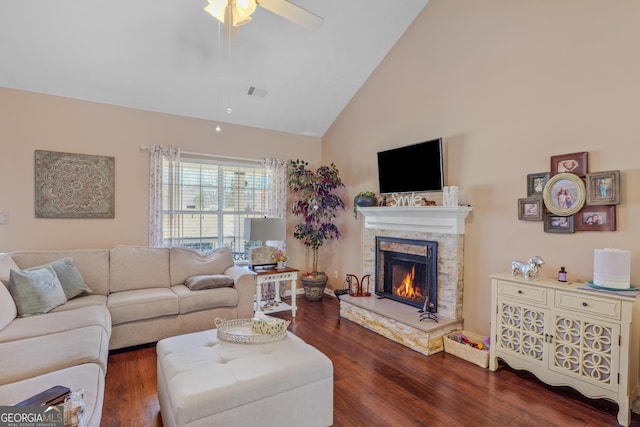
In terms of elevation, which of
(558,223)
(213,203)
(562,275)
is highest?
(213,203)

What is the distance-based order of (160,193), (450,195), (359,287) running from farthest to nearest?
(359,287)
(160,193)
(450,195)

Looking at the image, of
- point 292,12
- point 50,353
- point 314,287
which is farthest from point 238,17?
point 314,287

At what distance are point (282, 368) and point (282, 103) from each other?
147 inches

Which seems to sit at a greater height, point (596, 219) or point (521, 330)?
point (596, 219)

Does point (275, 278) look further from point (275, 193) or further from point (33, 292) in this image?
point (33, 292)

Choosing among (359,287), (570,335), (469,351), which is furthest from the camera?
(359,287)

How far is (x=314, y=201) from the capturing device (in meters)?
4.69

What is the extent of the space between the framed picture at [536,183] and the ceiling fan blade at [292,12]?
224 centimetres

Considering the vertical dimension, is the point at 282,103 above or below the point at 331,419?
above

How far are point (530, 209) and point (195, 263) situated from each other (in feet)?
11.9

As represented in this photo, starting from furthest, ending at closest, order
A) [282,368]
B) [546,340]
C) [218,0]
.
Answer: [546,340] < [218,0] < [282,368]

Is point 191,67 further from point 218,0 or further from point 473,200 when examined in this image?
point 473,200

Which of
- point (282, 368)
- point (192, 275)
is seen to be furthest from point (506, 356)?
point (192, 275)

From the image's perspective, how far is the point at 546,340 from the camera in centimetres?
243
